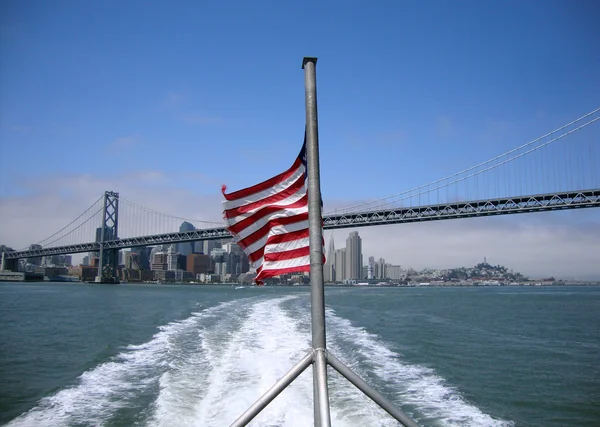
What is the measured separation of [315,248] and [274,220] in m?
0.83

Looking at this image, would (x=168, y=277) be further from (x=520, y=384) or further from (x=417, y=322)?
(x=520, y=384)

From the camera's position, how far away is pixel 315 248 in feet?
10.8

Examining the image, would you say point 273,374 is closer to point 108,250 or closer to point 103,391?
point 103,391

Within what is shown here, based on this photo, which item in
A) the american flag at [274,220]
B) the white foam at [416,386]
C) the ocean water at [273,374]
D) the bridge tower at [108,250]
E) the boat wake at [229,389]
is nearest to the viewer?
the american flag at [274,220]

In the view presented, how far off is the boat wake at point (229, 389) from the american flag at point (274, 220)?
4163 millimetres

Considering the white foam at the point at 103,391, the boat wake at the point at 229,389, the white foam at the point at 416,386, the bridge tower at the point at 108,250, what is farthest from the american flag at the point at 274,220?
the bridge tower at the point at 108,250

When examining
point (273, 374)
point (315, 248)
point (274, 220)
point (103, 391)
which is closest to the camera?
point (315, 248)

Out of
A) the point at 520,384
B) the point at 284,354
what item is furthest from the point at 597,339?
the point at 284,354

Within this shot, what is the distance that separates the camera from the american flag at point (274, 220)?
3.95 metres

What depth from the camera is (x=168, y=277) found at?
147000mm

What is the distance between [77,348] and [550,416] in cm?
1282

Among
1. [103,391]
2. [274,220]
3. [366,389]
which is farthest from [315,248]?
[103,391]

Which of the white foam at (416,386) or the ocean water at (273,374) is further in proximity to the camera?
the white foam at (416,386)

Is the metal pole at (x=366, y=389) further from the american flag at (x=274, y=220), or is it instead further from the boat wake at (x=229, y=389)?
the boat wake at (x=229, y=389)
